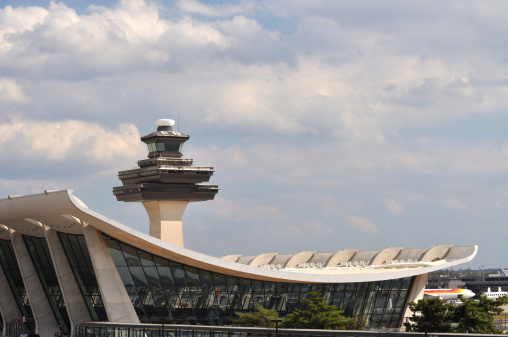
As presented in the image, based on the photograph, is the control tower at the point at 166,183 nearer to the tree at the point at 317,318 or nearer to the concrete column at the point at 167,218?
the concrete column at the point at 167,218

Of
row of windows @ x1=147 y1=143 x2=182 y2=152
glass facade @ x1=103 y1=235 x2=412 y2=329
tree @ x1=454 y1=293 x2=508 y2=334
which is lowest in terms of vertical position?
tree @ x1=454 y1=293 x2=508 y2=334

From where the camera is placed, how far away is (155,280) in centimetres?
5547

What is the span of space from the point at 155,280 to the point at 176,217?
60866mm

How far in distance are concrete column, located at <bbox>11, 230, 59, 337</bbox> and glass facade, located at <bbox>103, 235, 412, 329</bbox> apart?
12158mm

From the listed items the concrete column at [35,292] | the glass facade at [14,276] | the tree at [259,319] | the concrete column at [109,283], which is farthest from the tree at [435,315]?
the glass facade at [14,276]

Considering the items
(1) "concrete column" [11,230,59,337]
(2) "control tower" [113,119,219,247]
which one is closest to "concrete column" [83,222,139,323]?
(1) "concrete column" [11,230,59,337]

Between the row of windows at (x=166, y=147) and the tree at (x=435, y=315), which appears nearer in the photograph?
the tree at (x=435, y=315)

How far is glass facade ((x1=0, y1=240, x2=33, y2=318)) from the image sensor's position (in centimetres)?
7062

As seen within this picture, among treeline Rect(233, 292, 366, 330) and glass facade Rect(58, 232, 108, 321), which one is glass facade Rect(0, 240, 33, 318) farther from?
treeline Rect(233, 292, 366, 330)

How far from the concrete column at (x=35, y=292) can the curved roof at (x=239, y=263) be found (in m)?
2.08

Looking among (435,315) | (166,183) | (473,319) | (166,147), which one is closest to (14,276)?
(435,315)

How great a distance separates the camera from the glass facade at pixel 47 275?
63312 millimetres

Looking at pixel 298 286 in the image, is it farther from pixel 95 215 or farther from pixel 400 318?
pixel 95 215

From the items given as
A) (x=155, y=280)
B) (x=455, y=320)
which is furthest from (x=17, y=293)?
(x=455, y=320)
